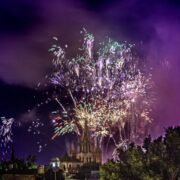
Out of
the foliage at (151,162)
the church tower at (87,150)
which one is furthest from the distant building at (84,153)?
the foliage at (151,162)

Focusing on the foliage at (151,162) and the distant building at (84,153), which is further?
the distant building at (84,153)

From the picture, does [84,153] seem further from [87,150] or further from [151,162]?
[151,162]

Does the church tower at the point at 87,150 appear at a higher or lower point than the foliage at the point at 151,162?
higher

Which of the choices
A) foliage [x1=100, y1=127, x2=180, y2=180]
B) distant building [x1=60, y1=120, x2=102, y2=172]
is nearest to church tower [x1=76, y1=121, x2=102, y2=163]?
distant building [x1=60, y1=120, x2=102, y2=172]

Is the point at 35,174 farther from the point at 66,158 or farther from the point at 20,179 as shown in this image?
the point at 66,158

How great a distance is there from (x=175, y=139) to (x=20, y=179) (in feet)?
Result: 63.8

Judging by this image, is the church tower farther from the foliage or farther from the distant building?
the foliage

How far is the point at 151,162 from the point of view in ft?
138

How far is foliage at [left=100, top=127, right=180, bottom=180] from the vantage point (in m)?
41.1

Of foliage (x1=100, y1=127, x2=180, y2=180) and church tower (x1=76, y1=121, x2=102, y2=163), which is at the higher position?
church tower (x1=76, y1=121, x2=102, y2=163)

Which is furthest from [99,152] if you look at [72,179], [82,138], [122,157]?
[122,157]

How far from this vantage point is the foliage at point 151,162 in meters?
41.1

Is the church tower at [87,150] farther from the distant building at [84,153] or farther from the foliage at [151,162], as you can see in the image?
the foliage at [151,162]

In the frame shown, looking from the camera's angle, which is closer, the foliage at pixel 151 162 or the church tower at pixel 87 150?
the foliage at pixel 151 162
